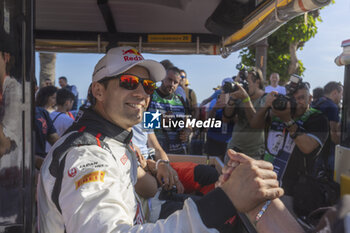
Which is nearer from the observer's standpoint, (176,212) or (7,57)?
(176,212)

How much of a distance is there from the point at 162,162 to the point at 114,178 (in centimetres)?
119

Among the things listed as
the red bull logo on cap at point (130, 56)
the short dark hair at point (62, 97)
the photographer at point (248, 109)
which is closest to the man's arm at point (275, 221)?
the red bull logo on cap at point (130, 56)

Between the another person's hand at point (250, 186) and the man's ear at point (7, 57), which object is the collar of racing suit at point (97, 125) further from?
the another person's hand at point (250, 186)

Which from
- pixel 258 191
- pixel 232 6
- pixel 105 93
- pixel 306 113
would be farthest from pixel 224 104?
pixel 258 191

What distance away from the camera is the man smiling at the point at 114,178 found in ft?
2.87

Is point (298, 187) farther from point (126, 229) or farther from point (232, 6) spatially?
point (126, 229)

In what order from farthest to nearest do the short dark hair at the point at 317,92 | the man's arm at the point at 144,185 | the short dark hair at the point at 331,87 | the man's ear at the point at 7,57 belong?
the short dark hair at the point at 317,92 → the short dark hair at the point at 331,87 → the man's arm at the point at 144,185 → the man's ear at the point at 7,57

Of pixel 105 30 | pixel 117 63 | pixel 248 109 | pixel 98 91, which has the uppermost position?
pixel 105 30

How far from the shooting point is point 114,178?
1070 millimetres

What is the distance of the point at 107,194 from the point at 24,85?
0.49m

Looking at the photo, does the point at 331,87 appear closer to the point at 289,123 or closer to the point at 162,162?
the point at 289,123

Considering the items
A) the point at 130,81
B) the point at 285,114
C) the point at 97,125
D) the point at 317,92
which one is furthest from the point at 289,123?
the point at 317,92

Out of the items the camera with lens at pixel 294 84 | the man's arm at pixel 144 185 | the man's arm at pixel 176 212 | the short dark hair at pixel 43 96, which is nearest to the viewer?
the man's arm at pixel 176 212

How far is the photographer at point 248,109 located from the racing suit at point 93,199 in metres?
2.38
